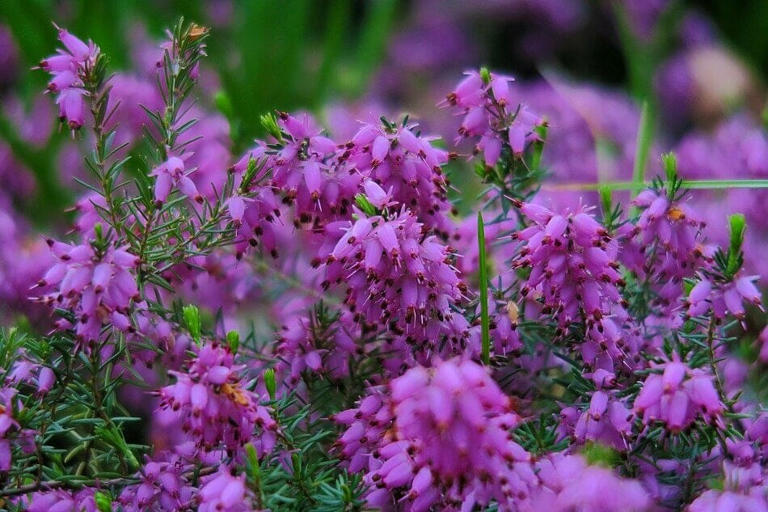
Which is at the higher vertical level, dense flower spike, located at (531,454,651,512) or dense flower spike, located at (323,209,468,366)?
dense flower spike, located at (323,209,468,366)

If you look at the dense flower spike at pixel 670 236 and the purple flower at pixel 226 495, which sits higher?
the dense flower spike at pixel 670 236

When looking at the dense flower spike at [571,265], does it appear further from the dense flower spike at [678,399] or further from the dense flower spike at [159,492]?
the dense flower spike at [159,492]

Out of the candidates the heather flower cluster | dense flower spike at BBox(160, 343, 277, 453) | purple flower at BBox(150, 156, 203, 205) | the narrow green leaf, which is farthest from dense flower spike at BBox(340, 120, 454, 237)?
the narrow green leaf

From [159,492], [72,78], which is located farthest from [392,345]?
[72,78]

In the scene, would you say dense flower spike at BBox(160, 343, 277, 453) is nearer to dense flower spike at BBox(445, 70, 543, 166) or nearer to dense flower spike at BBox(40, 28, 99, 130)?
dense flower spike at BBox(40, 28, 99, 130)

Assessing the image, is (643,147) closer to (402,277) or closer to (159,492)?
(402,277)

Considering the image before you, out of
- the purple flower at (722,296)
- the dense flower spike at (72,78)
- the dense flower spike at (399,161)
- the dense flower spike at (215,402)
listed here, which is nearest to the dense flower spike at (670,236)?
the purple flower at (722,296)
